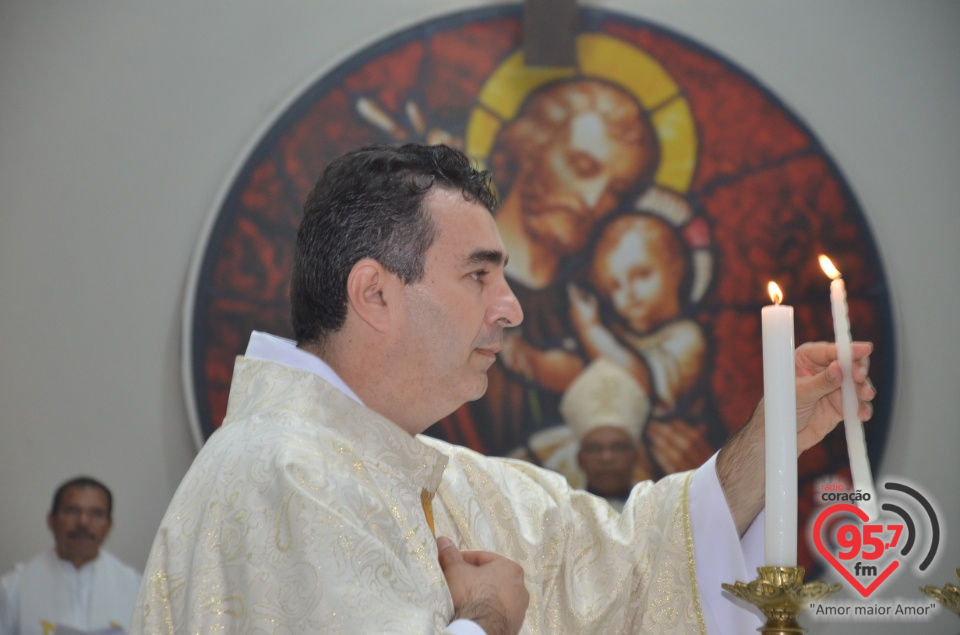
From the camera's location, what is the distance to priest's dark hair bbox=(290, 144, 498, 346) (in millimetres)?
1982

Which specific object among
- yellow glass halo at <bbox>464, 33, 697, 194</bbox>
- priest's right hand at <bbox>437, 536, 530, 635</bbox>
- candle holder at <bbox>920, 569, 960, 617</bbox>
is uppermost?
yellow glass halo at <bbox>464, 33, 697, 194</bbox>

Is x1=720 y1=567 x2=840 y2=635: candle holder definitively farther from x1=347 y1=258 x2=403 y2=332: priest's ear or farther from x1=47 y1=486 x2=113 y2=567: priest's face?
x1=47 y1=486 x2=113 y2=567: priest's face

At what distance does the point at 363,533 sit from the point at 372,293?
1.75ft

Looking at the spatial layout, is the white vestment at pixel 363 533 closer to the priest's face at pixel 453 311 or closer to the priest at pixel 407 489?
the priest at pixel 407 489

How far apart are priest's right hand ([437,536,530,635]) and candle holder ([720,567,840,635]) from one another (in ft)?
1.67

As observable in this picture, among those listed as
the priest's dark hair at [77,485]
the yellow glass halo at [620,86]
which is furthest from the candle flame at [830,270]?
the priest's dark hair at [77,485]

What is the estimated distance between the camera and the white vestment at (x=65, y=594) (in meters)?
4.66

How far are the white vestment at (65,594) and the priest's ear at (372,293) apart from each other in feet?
10.6

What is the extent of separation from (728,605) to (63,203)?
3.78 metres

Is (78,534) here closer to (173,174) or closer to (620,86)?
(173,174)

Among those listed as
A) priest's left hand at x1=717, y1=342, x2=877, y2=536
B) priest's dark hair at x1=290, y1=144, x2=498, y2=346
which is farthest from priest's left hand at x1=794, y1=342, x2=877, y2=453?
priest's dark hair at x1=290, y1=144, x2=498, y2=346

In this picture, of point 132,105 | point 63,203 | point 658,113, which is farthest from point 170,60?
point 658,113

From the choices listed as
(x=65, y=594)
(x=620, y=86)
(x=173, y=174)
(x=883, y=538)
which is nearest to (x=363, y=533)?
(x=883, y=538)

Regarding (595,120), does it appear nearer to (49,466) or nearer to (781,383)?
(49,466)
